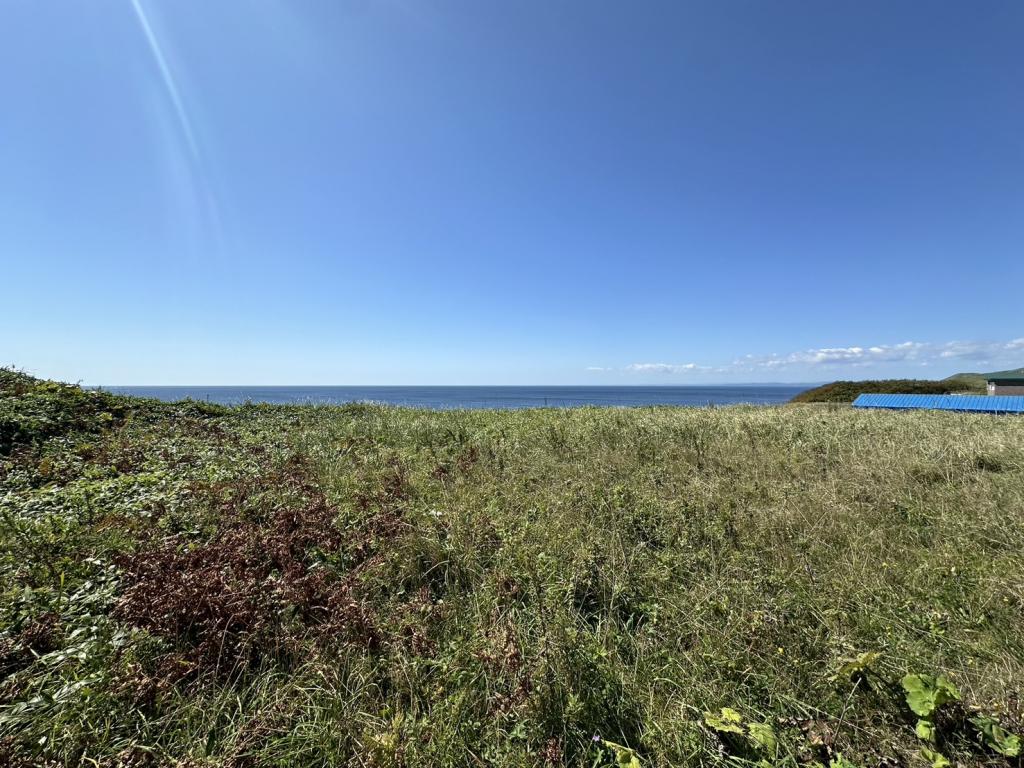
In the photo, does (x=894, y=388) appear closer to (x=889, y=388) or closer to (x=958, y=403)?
(x=889, y=388)

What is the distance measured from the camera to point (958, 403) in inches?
737

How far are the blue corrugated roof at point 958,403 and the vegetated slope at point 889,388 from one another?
8875 millimetres

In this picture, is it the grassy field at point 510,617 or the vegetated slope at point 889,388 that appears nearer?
the grassy field at point 510,617

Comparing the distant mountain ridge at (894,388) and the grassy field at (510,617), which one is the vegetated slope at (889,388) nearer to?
the distant mountain ridge at (894,388)

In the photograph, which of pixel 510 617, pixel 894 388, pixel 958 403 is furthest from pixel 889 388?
pixel 510 617

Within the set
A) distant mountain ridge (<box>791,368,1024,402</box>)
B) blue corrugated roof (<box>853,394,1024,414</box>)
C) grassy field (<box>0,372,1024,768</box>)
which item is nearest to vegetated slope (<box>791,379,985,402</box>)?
distant mountain ridge (<box>791,368,1024,402</box>)

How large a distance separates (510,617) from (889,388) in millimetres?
43088

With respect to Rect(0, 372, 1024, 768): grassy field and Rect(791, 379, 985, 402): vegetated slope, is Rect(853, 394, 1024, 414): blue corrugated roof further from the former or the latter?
Rect(0, 372, 1024, 768): grassy field

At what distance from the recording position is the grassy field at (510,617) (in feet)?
7.12

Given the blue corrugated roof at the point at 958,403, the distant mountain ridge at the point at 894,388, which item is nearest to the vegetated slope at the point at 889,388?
the distant mountain ridge at the point at 894,388

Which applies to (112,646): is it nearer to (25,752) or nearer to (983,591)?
(25,752)

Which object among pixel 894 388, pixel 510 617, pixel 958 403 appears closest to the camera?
pixel 510 617

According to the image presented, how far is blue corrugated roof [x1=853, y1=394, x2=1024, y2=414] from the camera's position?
16109mm

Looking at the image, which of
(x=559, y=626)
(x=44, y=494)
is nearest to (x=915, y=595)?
(x=559, y=626)
